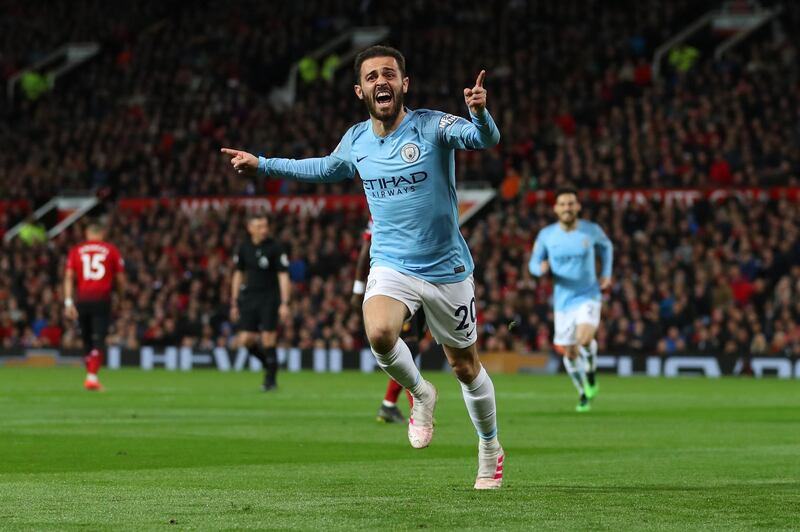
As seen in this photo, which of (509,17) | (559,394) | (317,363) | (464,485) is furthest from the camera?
(509,17)

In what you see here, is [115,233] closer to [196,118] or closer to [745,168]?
[196,118]

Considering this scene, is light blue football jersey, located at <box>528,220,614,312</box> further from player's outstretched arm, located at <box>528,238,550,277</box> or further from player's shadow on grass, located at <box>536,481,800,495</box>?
player's shadow on grass, located at <box>536,481,800,495</box>

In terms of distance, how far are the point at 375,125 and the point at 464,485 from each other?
2.21 metres


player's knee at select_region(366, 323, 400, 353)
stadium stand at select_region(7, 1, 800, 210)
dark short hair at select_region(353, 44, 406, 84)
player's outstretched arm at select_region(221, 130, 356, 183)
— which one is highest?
stadium stand at select_region(7, 1, 800, 210)

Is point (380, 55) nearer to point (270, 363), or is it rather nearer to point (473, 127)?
point (473, 127)

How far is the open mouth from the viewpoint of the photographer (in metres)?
8.82

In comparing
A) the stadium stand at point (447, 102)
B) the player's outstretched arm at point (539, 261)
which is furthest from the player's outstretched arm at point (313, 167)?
the stadium stand at point (447, 102)

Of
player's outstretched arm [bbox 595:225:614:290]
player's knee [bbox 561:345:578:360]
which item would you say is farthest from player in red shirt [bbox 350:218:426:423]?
player's outstretched arm [bbox 595:225:614:290]

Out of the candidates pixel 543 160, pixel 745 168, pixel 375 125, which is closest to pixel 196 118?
pixel 543 160

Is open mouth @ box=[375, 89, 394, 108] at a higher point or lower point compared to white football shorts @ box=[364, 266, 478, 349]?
higher

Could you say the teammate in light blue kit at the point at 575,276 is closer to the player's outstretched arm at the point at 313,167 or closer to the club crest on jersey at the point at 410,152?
the player's outstretched arm at the point at 313,167

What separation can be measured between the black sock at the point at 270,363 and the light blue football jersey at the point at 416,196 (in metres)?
12.0

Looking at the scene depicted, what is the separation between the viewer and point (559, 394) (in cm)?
2122

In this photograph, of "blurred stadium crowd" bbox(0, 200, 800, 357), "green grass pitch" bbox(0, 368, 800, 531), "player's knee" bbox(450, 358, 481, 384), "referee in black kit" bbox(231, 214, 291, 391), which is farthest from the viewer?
"blurred stadium crowd" bbox(0, 200, 800, 357)
